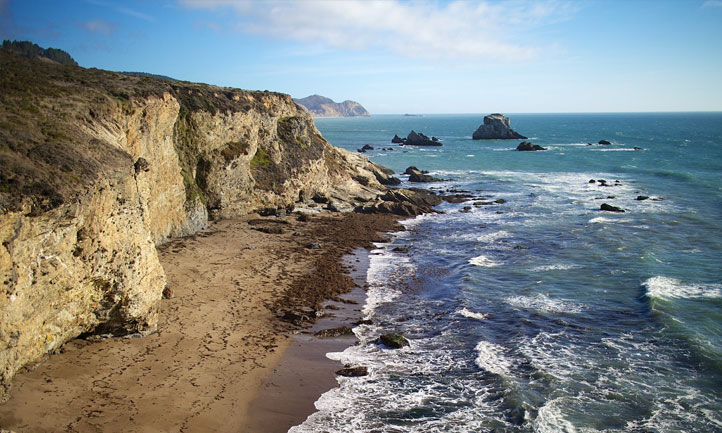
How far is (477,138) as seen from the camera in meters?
129

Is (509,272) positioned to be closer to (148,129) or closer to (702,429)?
(702,429)

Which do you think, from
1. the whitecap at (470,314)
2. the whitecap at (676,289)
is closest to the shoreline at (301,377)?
the whitecap at (470,314)

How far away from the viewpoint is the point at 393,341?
18.4 metres

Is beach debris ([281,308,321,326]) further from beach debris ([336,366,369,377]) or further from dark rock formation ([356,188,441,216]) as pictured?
dark rock formation ([356,188,441,216])

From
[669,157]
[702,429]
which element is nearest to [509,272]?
[702,429]

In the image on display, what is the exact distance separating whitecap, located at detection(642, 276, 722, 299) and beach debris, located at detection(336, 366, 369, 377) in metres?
15.1

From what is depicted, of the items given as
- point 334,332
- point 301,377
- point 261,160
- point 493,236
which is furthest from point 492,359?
point 261,160

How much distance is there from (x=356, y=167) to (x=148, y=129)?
32.3 m

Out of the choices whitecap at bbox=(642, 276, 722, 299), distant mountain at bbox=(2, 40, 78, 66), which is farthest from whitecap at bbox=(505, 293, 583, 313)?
distant mountain at bbox=(2, 40, 78, 66)

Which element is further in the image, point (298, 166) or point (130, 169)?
point (298, 166)

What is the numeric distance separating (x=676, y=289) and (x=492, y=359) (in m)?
12.8

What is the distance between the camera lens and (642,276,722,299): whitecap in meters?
23.1

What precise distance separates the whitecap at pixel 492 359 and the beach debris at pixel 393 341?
9.29ft

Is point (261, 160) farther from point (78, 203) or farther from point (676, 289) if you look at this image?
point (676, 289)
